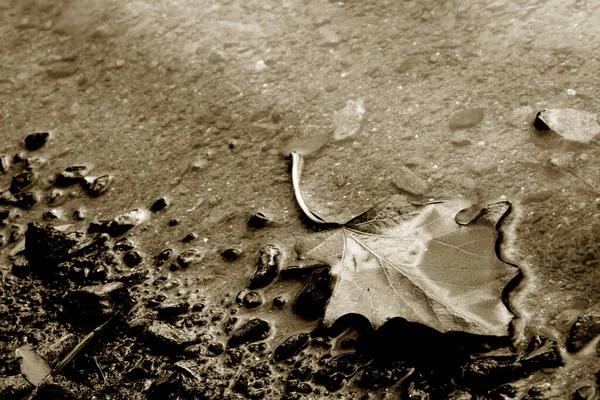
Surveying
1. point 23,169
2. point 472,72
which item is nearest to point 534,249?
point 472,72

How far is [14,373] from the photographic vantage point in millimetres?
1345

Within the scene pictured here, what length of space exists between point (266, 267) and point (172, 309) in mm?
233

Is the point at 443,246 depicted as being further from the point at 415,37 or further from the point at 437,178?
the point at 415,37

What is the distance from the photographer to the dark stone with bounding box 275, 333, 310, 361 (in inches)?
49.4

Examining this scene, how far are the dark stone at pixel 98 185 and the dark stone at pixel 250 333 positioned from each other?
0.67 m

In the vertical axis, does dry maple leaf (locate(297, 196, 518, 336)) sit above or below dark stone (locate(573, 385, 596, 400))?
above

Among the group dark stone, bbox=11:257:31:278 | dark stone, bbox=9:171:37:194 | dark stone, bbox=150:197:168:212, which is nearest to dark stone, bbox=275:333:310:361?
dark stone, bbox=150:197:168:212

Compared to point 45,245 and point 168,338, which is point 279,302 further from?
point 45,245

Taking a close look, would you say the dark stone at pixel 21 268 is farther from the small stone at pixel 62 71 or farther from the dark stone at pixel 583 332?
the dark stone at pixel 583 332

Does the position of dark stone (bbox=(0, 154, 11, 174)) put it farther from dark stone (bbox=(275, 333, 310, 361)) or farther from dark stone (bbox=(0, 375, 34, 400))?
dark stone (bbox=(275, 333, 310, 361))

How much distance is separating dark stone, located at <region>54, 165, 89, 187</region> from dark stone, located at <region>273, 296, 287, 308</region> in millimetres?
764

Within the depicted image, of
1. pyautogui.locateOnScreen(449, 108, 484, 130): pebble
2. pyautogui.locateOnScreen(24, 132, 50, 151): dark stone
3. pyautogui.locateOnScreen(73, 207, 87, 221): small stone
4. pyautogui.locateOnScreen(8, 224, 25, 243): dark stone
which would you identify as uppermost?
pyautogui.locateOnScreen(449, 108, 484, 130): pebble

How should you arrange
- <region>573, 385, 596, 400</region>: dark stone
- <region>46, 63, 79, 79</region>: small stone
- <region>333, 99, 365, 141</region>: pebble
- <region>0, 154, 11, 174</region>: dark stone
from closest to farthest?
<region>573, 385, 596, 400</region>: dark stone, <region>333, 99, 365, 141</region>: pebble, <region>0, 154, 11, 174</region>: dark stone, <region>46, 63, 79, 79</region>: small stone

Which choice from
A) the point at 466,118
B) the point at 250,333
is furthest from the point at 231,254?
the point at 466,118
